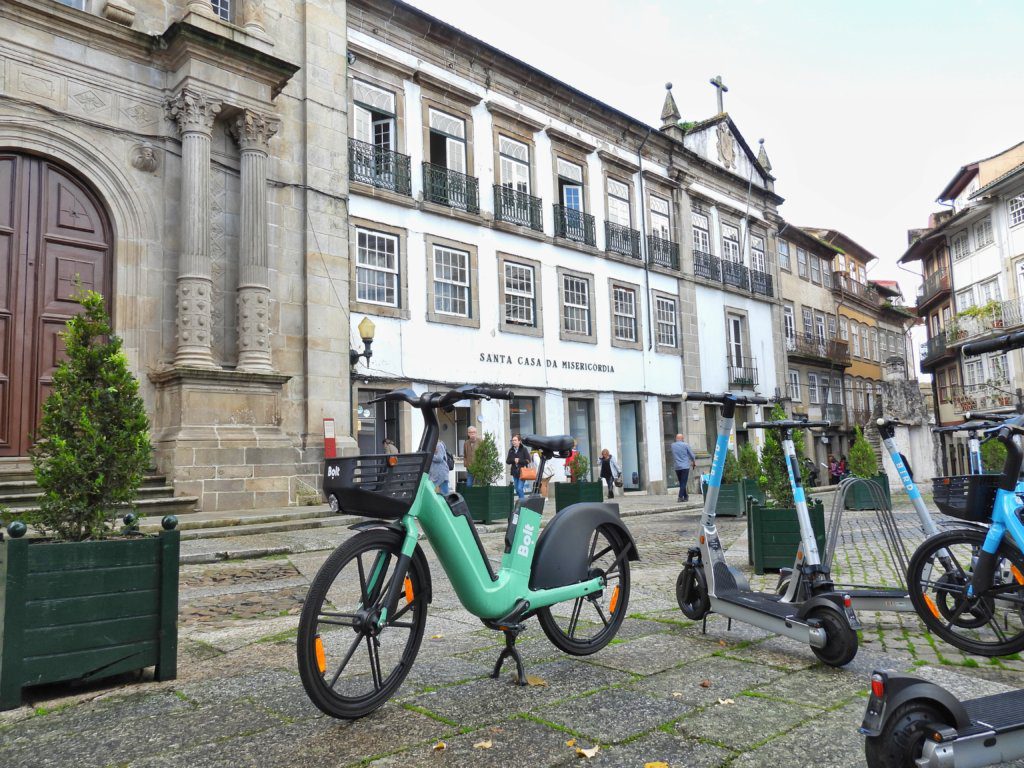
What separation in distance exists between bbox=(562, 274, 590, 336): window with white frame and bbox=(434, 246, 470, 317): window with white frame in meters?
3.67

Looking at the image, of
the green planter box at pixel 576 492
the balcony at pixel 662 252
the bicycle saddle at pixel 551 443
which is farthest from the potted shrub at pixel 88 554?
the balcony at pixel 662 252

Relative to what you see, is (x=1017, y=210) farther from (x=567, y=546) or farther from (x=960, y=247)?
(x=567, y=546)

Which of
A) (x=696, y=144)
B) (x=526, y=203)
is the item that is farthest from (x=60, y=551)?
(x=696, y=144)

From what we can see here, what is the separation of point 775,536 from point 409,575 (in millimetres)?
4718

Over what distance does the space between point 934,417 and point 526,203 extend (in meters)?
34.0

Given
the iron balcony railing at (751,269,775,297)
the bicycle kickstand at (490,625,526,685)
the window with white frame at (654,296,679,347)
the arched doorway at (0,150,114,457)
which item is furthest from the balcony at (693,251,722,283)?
the bicycle kickstand at (490,625,526,685)

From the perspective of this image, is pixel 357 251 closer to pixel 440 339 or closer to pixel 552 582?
→ pixel 440 339

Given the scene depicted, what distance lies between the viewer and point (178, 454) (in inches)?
461

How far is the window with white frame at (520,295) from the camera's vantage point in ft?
66.0

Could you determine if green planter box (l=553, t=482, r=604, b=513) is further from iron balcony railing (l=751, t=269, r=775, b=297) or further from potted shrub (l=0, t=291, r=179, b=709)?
iron balcony railing (l=751, t=269, r=775, b=297)

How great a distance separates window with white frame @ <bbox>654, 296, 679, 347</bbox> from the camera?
978 inches

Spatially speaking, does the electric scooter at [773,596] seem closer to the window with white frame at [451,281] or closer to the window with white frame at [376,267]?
the window with white frame at [376,267]

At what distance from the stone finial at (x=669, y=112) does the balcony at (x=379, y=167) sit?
40.9ft

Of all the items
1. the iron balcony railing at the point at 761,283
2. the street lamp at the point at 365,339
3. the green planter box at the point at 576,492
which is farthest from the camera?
the iron balcony railing at the point at 761,283
